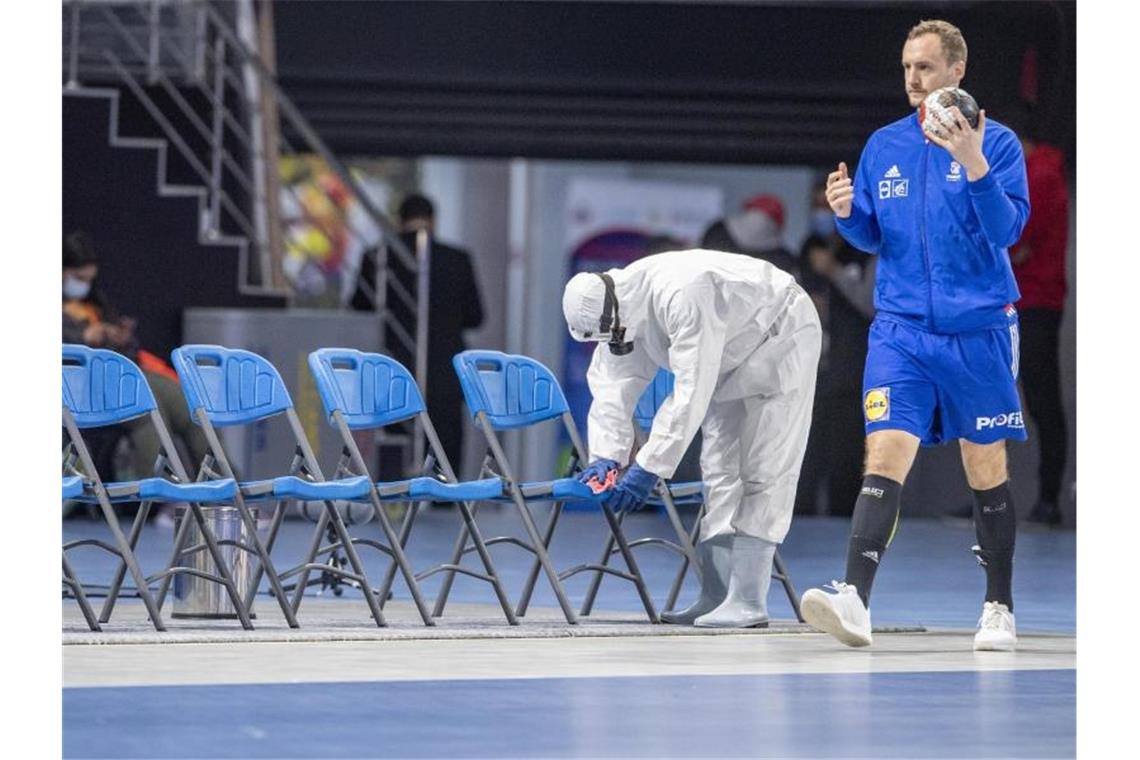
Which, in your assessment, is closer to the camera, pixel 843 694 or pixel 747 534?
pixel 843 694

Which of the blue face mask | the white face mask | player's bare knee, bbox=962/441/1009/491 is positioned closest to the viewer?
player's bare knee, bbox=962/441/1009/491

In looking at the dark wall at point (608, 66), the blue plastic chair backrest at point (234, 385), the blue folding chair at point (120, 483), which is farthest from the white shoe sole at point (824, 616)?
the dark wall at point (608, 66)

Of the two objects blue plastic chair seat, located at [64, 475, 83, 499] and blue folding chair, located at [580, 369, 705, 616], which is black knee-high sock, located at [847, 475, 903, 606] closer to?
blue folding chair, located at [580, 369, 705, 616]

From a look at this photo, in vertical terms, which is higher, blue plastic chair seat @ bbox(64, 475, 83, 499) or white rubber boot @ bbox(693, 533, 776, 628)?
blue plastic chair seat @ bbox(64, 475, 83, 499)

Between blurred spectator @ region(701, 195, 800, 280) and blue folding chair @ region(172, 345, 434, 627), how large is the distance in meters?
6.56

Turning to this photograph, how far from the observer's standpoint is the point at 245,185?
48.1ft

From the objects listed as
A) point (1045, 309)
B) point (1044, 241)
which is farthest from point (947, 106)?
point (1045, 309)

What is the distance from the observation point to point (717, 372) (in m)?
7.64

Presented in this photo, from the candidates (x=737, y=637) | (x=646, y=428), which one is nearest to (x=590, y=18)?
(x=646, y=428)

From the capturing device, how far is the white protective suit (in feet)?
25.0

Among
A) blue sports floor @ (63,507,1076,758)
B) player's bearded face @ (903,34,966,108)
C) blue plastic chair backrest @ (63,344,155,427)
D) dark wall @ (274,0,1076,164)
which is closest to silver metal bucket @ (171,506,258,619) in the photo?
blue sports floor @ (63,507,1076,758)
